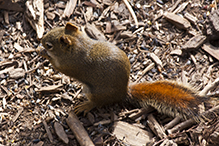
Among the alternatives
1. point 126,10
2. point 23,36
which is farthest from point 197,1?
point 23,36

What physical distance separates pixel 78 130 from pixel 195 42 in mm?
2449

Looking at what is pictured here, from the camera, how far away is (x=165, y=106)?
3477 mm

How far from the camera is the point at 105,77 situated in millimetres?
3549

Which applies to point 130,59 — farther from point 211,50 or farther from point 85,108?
point 211,50

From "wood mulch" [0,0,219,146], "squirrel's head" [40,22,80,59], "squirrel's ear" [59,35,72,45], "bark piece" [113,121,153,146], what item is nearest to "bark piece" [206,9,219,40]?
"wood mulch" [0,0,219,146]

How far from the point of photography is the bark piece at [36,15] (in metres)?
4.60

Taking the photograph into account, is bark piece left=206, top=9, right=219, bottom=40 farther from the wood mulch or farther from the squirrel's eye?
the squirrel's eye

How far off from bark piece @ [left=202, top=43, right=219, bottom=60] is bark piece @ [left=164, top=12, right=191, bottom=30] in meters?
0.48

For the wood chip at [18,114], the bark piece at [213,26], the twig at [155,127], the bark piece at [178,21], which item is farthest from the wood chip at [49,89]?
the bark piece at [213,26]

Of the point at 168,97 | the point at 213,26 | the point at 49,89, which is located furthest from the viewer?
the point at 213,26

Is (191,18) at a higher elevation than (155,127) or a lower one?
higher

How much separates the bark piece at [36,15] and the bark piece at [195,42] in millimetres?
2566

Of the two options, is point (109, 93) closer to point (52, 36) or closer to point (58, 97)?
point (58, 97)

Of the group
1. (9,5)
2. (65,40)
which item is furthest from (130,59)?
(9,5)
